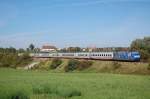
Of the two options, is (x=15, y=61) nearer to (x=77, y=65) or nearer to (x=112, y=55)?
(x=77, y=65)

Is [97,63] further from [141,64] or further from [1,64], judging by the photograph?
[1,64]

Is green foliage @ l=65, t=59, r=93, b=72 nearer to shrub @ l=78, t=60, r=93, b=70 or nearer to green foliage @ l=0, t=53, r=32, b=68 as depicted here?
shrub @ l=78, t=60, r=93, b=70

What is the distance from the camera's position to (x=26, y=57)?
113 metres

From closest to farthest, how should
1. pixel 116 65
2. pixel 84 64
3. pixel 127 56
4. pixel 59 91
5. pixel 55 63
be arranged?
pixel 59 91
pixel 116 65
pixel 127 56
pixel 84 64
pixel 55 63

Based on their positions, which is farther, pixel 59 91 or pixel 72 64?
pixel 72 64

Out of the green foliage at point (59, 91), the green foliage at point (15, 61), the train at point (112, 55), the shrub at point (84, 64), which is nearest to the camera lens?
the green foliage at point (59, 91)

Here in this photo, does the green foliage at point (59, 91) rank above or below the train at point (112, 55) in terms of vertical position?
below

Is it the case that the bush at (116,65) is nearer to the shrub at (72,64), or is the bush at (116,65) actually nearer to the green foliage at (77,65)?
the green foliage at (77,65)

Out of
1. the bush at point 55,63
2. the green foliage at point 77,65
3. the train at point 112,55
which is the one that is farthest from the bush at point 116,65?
the bush at point 55,63

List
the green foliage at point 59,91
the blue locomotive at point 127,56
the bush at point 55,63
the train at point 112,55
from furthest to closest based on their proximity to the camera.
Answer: the bush at point 55,63 → the train at point 112,55 → the blue locomotive at point 127,56 → the green foliage at point 59,91

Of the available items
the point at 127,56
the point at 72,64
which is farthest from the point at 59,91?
the point at 72,64

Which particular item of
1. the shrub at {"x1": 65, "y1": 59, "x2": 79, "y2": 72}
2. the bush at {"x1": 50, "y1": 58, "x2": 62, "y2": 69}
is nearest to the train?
the shrub at {"x1": 65, "y1": 59, "x2": 79, "y2": 72}

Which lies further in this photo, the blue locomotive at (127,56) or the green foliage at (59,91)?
the blue locomotive at (127,56)

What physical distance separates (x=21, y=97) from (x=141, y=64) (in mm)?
42631
